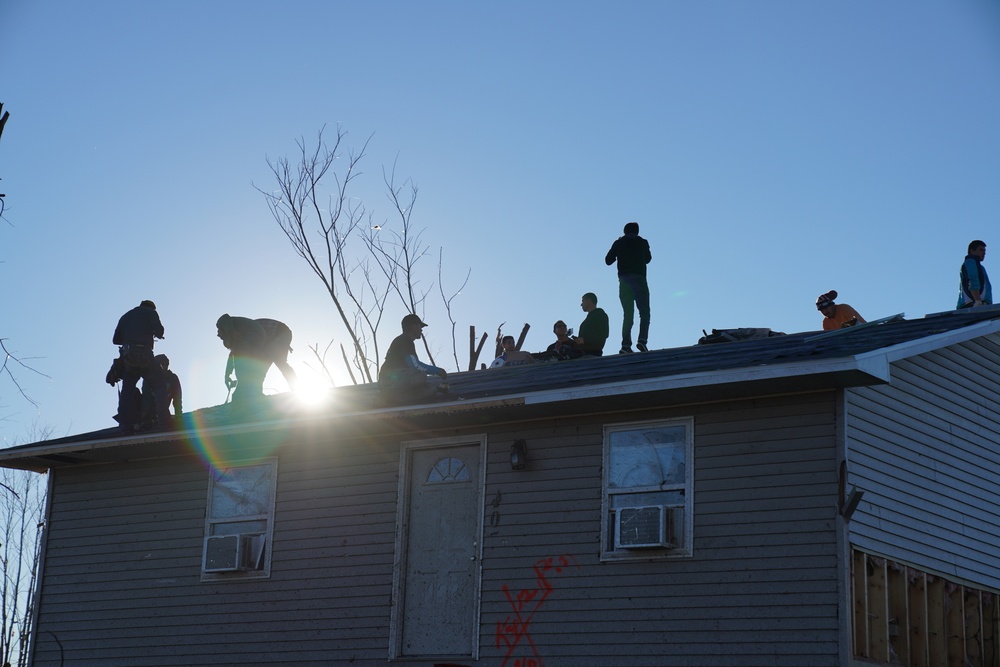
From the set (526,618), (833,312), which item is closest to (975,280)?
(833,312)

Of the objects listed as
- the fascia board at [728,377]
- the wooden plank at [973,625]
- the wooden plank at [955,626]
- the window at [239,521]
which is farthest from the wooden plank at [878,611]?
the window at [239,521]

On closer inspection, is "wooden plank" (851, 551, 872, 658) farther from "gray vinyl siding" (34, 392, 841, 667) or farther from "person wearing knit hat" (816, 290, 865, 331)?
"person wearing knit hat" (816, 290, 865, 331)

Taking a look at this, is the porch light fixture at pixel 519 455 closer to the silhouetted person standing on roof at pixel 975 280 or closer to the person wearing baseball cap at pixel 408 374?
the person wearing baseball cap at pixel 408 374

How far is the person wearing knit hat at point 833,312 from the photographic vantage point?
16703 millimetres

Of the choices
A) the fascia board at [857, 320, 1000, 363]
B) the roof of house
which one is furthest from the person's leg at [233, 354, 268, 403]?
the fascia board at [857, 320, 1000, 363]

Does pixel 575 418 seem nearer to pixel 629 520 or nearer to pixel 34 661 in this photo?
pixel 629 520

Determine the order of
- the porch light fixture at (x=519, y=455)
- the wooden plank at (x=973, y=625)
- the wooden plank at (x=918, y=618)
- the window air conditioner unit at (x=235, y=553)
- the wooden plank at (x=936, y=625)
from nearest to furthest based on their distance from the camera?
the wooden plank at (x=918, y=618) → the wooden plank at (x=936, y=625) → the wooden plank at (x=973, y=625) → the porch light fixture at (x=519, y=455) → the window air conditioner unit at (x=235, y=553)

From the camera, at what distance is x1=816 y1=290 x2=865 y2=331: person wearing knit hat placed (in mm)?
16703

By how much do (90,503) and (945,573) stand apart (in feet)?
35.1

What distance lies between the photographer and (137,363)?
1661cm

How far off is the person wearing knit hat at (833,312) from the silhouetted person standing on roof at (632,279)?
7.53 ft

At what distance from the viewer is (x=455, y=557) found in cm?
1414

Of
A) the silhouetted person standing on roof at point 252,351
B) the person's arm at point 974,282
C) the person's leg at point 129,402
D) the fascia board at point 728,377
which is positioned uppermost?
the person's arm at point 974,282

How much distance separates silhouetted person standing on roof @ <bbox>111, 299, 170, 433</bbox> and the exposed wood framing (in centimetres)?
894
